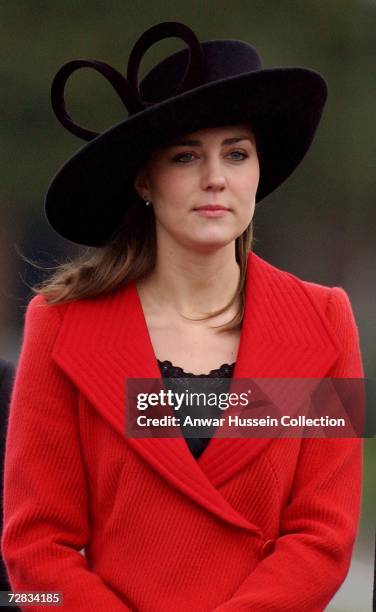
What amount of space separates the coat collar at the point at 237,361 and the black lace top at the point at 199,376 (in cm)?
2

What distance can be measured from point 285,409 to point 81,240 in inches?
22.5

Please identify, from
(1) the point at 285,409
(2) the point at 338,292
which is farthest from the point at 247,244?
(1) the point at 285,409

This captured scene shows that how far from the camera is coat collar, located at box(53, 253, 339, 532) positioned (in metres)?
2.56

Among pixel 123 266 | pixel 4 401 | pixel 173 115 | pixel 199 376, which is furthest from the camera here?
pixel 4 401

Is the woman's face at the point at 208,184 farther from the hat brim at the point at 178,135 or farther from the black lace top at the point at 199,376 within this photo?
the black lace top at the point at 199,376

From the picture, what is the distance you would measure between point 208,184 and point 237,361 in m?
0.37

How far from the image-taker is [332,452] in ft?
8.61

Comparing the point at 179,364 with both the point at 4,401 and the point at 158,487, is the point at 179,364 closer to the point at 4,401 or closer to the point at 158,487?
the point at 158,487

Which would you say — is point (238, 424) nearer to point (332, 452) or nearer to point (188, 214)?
point (332, 452)

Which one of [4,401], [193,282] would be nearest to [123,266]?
[193,282]

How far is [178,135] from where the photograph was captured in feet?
8.40

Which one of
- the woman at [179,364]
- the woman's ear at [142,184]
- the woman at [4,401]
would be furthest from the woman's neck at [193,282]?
the woman at [4,401]

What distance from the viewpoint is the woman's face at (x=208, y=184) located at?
2562 mm

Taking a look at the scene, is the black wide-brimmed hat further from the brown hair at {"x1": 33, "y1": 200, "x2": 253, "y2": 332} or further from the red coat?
the red coat
